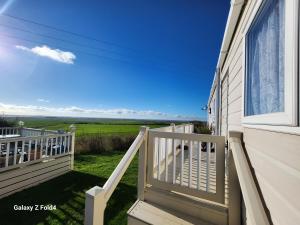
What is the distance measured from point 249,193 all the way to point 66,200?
380 centimetres

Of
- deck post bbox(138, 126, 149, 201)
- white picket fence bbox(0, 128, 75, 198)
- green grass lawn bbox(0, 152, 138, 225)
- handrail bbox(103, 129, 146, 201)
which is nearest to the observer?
handrail bbox(103, 129, 146, 201)

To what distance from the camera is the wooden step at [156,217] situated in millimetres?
2334

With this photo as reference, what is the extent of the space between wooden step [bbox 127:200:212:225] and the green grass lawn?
691 millimetres

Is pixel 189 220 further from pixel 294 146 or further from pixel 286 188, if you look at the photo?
pixel 294 146

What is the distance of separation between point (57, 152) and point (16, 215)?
293 centimetres

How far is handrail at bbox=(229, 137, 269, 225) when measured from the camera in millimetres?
1012

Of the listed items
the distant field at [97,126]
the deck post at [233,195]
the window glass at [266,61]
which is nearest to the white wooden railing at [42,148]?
the deck post at [233,195]

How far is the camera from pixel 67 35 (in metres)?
12.9

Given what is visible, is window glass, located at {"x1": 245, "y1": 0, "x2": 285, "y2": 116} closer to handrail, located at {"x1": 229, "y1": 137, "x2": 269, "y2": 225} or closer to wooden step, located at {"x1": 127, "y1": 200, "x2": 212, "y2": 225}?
handrail, located at {"x1": 229, "y1": 137, "x2": 269, "y2": 225}

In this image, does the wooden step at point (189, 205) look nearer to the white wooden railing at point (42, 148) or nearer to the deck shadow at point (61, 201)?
the deck shadow at point (61, 201)

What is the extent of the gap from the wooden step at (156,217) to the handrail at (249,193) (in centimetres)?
120

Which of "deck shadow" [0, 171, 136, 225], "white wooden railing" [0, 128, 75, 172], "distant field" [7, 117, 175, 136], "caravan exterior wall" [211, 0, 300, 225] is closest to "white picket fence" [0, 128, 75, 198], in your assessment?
"white wooden railing" [0, 128, 75, 172]

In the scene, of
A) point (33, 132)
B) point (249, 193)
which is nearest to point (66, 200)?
point (249, 193)

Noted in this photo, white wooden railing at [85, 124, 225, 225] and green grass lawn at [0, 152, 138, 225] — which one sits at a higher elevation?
white wooden railing at [85, 124, 225, 225]
